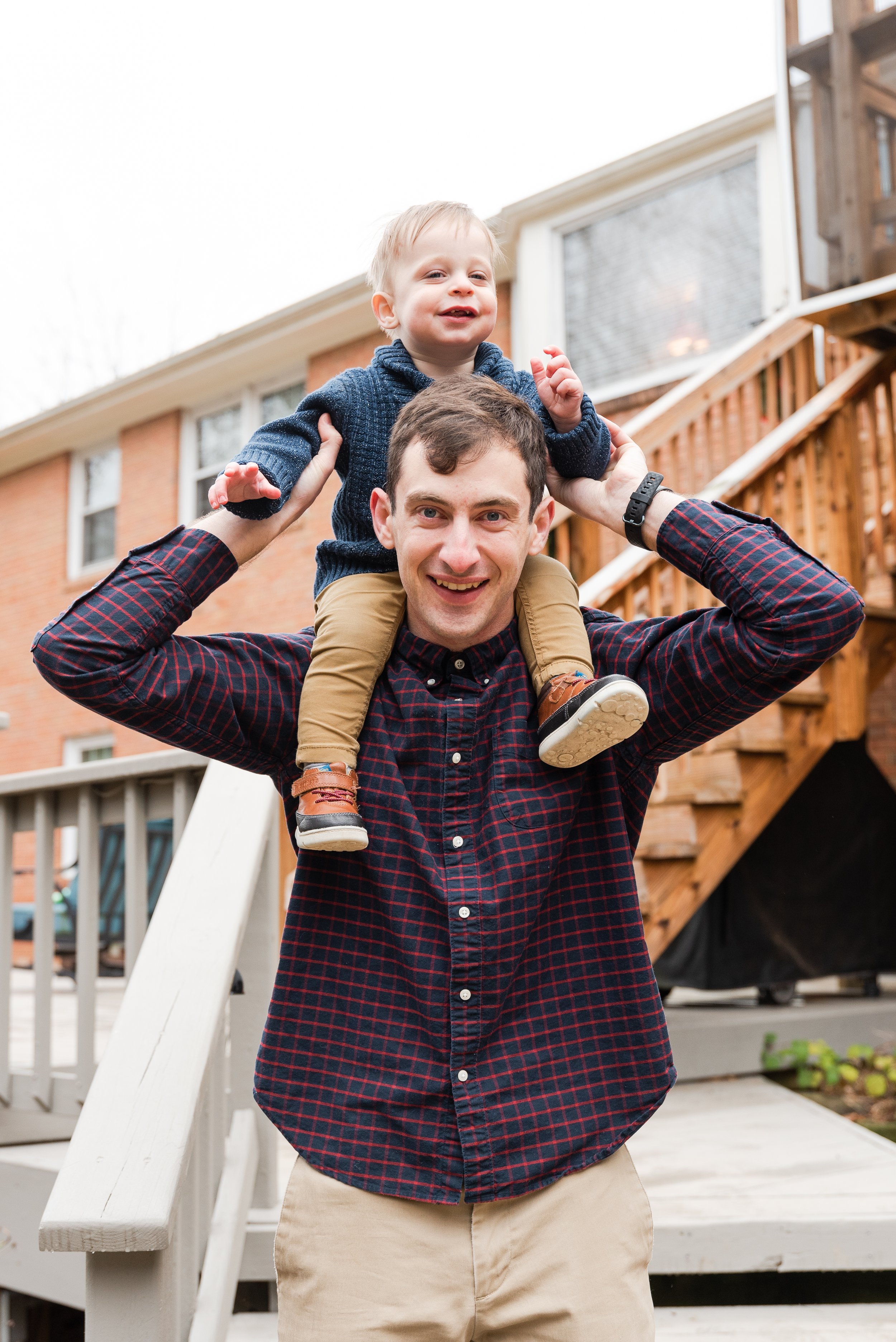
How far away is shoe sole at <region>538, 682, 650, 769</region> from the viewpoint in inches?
56.3

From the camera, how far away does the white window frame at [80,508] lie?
1191 centimetres

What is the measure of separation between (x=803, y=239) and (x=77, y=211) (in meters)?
19.4

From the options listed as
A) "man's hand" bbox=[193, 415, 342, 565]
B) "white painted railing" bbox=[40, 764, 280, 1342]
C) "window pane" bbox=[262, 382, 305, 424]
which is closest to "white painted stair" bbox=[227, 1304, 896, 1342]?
"white painted railing" bbox=[40, 764, 280, 1342]

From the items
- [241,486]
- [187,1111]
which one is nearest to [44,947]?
[187,1111]

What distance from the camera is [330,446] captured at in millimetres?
1805

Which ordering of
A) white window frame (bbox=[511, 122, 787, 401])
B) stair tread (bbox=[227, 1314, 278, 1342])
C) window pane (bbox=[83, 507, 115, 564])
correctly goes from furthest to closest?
Answer: window pane (bbox=[83, 507, 115, 564]), white window frame (bbox=[511, 122, 787, 401]), stair tread (bbox=[227, 1314, 278, 1342])

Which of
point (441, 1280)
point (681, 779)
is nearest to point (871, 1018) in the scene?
point (681, 779)

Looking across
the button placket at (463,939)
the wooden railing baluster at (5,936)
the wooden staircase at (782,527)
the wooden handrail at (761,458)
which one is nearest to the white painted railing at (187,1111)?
the button placket at (463,939)

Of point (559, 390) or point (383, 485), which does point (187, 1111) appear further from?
point (559, 390)

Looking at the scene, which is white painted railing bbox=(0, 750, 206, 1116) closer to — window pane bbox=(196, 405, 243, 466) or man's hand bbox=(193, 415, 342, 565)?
man's hand bbox=(193, 415, 342, 565)

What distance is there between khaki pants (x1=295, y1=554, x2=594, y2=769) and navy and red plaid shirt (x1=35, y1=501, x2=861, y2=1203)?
4cm

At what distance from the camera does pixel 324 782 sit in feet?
4.95

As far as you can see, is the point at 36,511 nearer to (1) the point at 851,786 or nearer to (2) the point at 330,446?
(1) the point at 851,786

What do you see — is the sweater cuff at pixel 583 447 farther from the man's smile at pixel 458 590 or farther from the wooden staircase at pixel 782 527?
the wooden staircase at pixel 782 527
